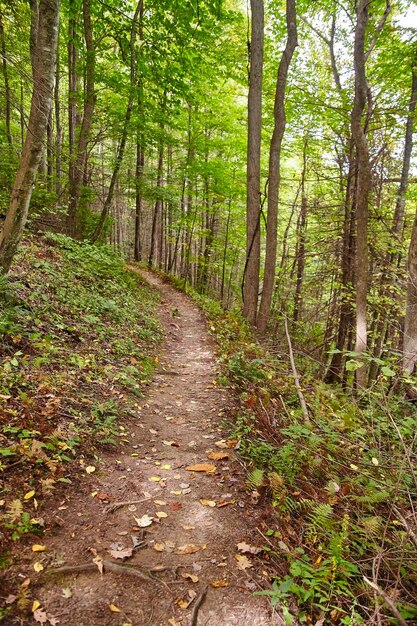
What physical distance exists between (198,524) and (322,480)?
4.76ft

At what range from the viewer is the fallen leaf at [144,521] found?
10.6ft

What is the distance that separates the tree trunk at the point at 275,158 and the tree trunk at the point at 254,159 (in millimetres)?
361

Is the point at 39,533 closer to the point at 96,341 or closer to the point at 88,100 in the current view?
the point at 96,341

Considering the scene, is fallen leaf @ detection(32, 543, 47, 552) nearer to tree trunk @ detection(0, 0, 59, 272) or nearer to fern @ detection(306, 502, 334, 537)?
fern @ detection(306, 502, 334, 537)

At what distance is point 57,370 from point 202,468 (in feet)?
8.34

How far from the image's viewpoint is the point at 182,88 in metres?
8.00

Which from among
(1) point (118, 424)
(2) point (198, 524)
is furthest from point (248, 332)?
(2) point (198, 524)

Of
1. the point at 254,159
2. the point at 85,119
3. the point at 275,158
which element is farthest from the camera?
the point at 85,119

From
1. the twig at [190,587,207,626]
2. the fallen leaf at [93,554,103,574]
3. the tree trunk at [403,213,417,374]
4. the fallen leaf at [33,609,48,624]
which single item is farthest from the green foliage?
the fallen leaf at [33,609,48,624]

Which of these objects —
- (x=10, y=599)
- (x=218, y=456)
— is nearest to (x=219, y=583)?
(x=10, y=599)

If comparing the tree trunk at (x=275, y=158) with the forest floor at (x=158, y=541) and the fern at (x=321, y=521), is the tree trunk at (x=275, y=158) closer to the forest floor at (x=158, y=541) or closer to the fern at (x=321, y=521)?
the forest floor at (x=158, y=541)

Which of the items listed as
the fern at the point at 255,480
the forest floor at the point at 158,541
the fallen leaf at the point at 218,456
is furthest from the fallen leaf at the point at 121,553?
the fallen leaf at the point at 218,456

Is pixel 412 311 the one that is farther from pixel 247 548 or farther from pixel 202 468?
pixel 247 548

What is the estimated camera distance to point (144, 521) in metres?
3.27
